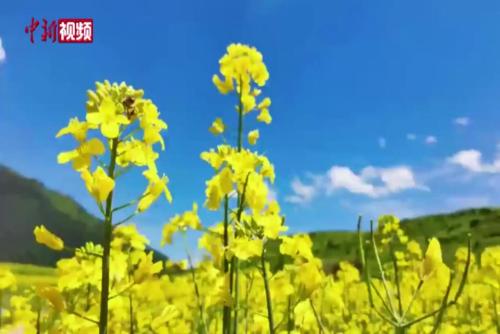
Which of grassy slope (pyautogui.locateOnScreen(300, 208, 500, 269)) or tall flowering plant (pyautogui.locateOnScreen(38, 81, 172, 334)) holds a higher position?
grassy slope (pyautogui.locateOnScreen(300, 208, 500, 269))

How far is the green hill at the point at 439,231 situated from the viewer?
67.4 feet

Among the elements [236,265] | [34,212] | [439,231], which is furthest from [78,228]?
[236,265]

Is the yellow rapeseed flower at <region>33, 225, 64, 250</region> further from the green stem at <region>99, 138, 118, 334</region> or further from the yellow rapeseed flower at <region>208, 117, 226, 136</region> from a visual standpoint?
the yellow rapeseed flower at <region>208, 117, 226, 136</region>

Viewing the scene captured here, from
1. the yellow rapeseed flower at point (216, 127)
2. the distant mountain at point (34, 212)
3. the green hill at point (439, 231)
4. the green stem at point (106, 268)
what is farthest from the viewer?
the distant mountain at point (34, 212)

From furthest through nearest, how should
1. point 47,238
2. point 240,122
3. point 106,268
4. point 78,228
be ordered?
point 78,228, point 240,122, point 47,238, point 106,268

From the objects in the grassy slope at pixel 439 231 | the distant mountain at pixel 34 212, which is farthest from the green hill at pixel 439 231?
the distant mountain at pixel 34 212

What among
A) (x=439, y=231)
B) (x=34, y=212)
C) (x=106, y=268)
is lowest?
(x=106, y=268)

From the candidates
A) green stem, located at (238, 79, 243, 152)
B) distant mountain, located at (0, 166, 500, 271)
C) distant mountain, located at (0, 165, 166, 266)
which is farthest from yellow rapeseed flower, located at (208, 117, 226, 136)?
distant mountain, located at (0, 165, 166, 266)

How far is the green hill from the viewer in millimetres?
20531

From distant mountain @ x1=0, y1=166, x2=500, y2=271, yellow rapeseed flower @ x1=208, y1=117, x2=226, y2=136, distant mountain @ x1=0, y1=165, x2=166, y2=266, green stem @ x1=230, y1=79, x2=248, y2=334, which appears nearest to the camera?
green stem @ x1=230, y1=79, x2=248, y2=334

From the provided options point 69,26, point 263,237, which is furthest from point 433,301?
point 263,237

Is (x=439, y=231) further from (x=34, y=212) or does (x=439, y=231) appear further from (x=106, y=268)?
(x=34, y=212)

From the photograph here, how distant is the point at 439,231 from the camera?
73.6 feet

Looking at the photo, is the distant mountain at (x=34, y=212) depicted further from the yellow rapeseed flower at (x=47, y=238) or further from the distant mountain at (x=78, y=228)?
the yellow rapeseed flower at (x=47, y=238)
